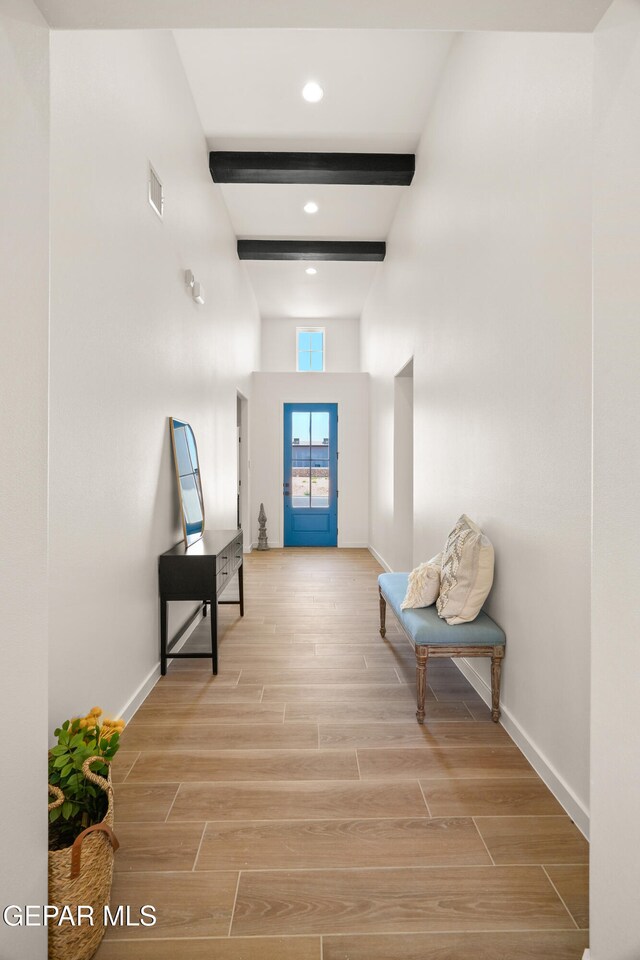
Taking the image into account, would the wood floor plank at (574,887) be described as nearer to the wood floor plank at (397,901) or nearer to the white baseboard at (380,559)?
the wood floor plank at (397,901)

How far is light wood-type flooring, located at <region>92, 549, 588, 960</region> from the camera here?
57.3 inches

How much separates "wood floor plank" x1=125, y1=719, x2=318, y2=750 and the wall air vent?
2701mm

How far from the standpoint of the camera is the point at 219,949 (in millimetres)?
1404

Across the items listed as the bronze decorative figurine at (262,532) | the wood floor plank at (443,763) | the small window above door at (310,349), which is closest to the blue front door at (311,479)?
the bronze decorative figurine at (262,532)

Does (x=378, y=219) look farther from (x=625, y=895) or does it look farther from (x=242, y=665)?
(x=625, y=895)

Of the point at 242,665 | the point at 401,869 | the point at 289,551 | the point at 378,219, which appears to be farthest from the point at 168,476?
the point at 289,551

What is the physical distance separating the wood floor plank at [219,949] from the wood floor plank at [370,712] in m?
1.22

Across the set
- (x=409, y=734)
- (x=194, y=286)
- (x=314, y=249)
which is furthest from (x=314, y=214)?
(x=409, y=734)

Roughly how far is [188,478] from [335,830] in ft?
8.09

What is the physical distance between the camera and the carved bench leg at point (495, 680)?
8.48ft

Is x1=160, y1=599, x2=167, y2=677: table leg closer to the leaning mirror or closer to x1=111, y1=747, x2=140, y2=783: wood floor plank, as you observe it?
the leaning mirror

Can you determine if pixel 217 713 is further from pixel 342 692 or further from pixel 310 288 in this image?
pixel 310 288

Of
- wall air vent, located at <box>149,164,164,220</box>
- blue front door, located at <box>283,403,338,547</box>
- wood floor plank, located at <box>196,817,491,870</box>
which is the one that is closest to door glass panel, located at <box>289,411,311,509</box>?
blue front door, located at <box>283,403,338,547</box>

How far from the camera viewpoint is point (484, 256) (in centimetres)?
287
